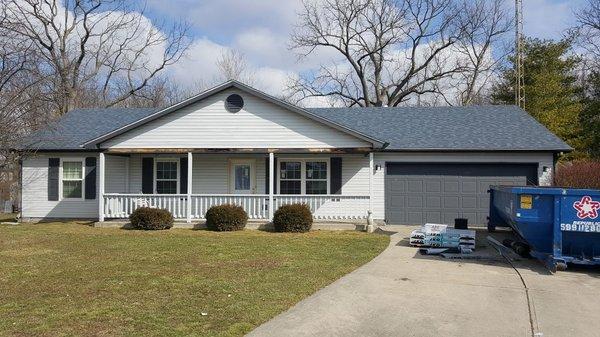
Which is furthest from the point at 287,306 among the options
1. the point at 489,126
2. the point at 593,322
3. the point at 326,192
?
the point at 489,126

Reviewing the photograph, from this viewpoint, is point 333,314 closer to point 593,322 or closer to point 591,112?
point 593,322

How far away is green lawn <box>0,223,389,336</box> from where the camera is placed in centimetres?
586

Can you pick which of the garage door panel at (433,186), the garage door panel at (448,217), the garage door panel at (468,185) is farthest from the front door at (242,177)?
the garage door panel at (468,185)

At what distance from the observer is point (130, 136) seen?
1706 cm

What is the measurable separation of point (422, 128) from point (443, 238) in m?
8.20

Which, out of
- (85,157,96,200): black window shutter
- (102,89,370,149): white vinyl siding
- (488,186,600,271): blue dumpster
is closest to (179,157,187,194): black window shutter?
(102,89,370,149): white vinyl siding

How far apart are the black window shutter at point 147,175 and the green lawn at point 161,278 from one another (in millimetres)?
3908

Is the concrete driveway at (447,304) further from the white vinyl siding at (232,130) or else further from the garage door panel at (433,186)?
the garage door panel at (433,186)

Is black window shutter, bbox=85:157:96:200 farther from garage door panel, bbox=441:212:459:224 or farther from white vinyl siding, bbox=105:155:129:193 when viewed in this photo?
garage door panel, bbox=441:212:459:224

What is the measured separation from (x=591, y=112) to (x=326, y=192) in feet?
68.0

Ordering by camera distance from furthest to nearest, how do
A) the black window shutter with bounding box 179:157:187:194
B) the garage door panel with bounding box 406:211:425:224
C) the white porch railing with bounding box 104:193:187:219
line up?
the black window shutter with bounding box 179:157:187:194 < the garage door panel with bounding box 406:211:425:224 < the white porch railing with bounding box 104:193:187:219

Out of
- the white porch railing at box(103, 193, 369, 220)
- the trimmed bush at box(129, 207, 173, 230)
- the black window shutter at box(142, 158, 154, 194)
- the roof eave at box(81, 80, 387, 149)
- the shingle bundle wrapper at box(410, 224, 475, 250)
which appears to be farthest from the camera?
the black window shutter at box(142, 158, 154, 194)

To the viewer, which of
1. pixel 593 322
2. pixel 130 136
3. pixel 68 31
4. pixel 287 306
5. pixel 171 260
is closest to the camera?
pixel 593 322

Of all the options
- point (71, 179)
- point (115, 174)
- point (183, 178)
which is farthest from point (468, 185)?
point (71, 179)
